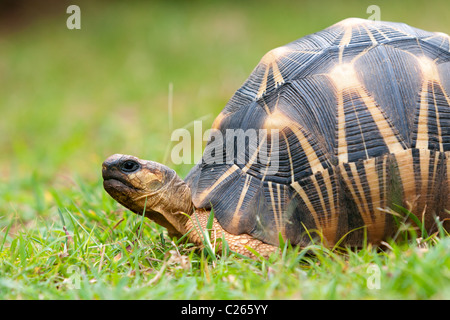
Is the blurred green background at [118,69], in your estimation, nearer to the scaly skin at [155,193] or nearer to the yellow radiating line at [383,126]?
the scaly skin at [155,193]

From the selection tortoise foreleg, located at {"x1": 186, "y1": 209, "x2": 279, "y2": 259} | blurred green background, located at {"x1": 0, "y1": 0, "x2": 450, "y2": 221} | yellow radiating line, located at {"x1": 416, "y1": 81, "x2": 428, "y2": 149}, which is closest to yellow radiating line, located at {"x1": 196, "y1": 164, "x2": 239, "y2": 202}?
tortoise foreleg, located at {"x1": 186, "y1": 209, "x2": 279, "y2": 259}

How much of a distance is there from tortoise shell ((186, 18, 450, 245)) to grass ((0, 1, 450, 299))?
0.55ft

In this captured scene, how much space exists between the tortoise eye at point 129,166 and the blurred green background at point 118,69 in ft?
3.79

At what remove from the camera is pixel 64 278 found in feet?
8.72

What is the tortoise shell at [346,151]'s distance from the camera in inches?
104

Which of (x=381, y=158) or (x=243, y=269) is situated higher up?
(x=381, y=158)

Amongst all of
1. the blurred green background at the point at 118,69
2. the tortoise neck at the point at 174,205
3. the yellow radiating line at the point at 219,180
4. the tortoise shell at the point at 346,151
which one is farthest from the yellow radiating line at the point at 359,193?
the blurred green background at the point at 118,69

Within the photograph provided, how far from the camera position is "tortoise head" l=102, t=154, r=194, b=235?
2847 mm

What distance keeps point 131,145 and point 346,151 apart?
4039 mm

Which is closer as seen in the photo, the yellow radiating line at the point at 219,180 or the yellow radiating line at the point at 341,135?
the yellow radiating line at the point at 341,135

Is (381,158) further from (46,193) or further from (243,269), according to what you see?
(46,193)

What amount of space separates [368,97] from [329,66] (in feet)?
0.87

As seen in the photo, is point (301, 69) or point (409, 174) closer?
point (409, 174)

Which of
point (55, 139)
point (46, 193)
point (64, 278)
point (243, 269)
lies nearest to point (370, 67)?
point (243, 269)
